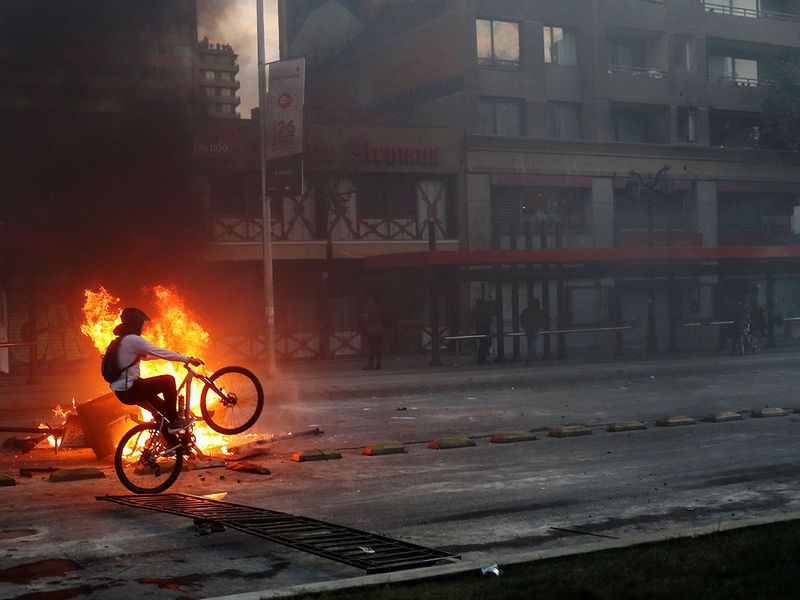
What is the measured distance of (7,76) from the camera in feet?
66.4

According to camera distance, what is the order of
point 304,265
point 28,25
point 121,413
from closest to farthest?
point 121,413 → point 28,25 → point 304,265

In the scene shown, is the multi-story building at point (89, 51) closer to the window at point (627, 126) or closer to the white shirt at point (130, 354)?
the white shirt at point (130, 354)

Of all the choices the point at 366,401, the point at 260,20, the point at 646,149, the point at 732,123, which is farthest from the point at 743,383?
the point at 732,123

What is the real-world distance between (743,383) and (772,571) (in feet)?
55.4

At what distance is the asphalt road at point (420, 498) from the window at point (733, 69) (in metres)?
32.3

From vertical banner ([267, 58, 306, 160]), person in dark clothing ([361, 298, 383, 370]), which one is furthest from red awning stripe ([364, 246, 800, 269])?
vertical banner ([267, 58, 306, 160])

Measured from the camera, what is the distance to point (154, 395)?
32.6 feet

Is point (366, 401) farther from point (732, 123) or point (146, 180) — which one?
point (732, 123)

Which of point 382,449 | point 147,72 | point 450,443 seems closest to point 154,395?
point 382,449

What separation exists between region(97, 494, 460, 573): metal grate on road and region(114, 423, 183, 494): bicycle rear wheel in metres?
0.20

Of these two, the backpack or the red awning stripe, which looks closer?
the backpack

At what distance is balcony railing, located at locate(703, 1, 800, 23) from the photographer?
4469 centimetres

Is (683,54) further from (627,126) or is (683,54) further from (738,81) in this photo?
(627,126)

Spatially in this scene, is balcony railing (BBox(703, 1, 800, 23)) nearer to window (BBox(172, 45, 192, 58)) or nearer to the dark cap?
window (BBox(172, 45, 192, 58))
